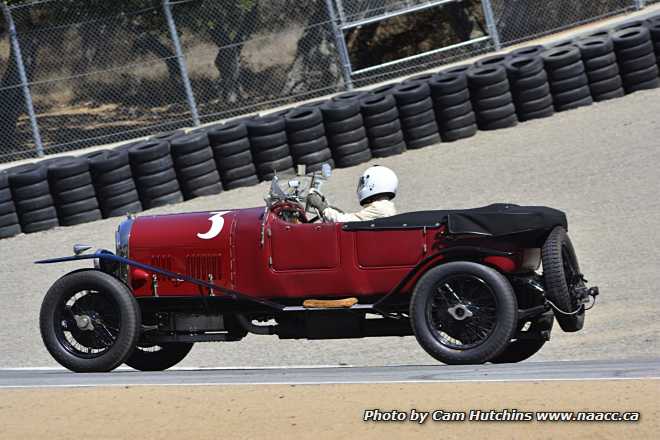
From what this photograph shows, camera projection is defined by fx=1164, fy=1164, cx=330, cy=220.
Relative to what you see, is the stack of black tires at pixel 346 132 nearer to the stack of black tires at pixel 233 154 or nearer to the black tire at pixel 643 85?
the stack of black tires at pixel 233 154

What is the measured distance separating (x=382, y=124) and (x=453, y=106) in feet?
3.33

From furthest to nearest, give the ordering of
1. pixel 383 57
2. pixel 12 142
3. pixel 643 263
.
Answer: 1. pixel 383 57
2. pixel 12 142
3. pixel 643 263

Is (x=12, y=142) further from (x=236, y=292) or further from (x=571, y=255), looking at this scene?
(x=571, y=255)

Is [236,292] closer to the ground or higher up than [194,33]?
closer to the ground

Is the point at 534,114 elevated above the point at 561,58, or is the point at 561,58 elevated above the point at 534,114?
the point at 561,58

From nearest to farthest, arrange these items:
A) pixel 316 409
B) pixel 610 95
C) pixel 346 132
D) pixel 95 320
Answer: pixel 316 409 → pixel 95 320 → pixel 346 132 → pixel 610 95

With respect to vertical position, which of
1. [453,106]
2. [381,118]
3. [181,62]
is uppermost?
[181,62]

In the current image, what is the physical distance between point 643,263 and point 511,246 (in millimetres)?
3756

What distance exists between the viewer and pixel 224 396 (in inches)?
249

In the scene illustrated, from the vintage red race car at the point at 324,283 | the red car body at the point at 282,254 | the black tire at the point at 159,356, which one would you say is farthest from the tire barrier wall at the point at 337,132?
the red car body at the point at 282,254

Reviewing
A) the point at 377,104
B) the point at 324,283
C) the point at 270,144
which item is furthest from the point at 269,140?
the point at 324,283

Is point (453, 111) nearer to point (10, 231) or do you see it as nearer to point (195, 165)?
point (195, 165)

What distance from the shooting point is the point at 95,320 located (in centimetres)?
795

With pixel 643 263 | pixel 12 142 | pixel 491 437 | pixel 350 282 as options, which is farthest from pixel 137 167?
pixel 491 437
